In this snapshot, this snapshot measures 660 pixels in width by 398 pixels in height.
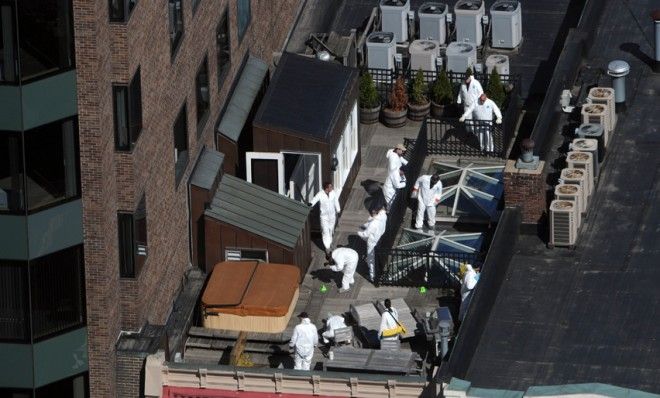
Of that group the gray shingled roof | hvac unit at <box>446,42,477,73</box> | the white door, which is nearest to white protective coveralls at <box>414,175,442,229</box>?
the gray shingled roof

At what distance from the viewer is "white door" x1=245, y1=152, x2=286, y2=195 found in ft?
315

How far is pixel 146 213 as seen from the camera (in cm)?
8862

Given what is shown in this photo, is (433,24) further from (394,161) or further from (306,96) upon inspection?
(394,161)

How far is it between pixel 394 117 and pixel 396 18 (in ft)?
20.5

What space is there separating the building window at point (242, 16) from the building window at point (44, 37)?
49.8 feet

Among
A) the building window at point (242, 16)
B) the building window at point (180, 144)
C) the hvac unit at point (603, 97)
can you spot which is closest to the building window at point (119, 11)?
the building window at point (180, 144)

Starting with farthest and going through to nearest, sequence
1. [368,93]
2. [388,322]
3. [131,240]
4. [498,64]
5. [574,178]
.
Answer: [498,64]
[368,93]
[574,178]
[388,322]
[131,240]

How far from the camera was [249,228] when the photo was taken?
93.2m

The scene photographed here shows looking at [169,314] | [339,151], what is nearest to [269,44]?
[339,151]

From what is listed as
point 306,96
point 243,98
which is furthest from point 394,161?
point 243,98

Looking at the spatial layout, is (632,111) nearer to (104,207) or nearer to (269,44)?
(269,44)

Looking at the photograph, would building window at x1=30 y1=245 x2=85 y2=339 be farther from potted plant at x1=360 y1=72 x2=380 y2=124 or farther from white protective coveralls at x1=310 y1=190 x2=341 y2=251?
potted plant at x1=360 y1=72 x2=380 y2=124

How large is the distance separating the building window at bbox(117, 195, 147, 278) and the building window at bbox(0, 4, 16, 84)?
620 cm

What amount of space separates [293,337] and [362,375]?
259cm
